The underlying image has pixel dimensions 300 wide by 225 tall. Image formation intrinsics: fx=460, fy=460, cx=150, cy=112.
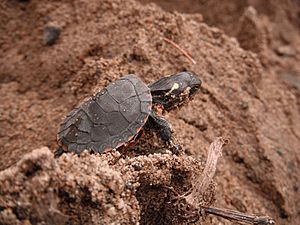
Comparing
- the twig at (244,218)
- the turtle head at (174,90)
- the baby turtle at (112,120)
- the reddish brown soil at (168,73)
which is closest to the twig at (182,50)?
the reddish brown soil at (168,73)

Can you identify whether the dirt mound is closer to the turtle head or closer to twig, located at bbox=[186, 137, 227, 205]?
twig, located at bbox=[186, 137, 227, 205]

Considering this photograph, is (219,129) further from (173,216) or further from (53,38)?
(53,38)

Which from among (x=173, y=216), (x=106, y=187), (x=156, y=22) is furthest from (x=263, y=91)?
(x=106, y=187)

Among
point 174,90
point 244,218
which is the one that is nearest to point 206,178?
point 244,218

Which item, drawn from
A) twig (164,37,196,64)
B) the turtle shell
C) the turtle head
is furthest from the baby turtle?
twig (164,37,196,64)

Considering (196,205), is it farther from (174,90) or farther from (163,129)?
(174,90)

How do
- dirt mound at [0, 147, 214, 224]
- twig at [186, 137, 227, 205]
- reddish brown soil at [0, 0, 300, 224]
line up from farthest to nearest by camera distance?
reddish brown soil at [0, 0, 300, 224] < twig at [186, 137, 227, 205] < dirt mound at [0, 147, 214, 224]
